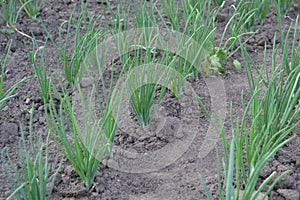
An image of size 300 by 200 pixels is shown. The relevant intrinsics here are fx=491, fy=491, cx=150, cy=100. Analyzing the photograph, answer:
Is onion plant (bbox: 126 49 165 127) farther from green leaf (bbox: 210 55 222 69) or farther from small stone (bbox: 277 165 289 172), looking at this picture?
small stone (bbox: 277 165 289 172)

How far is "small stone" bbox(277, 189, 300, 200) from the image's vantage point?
2006 mm

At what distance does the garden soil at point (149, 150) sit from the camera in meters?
2.09

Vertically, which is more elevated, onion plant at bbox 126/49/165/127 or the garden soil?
onion plant at bbox 126/49/165/127

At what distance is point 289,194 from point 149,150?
676 millimetres

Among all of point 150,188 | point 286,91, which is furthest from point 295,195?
point 150,188

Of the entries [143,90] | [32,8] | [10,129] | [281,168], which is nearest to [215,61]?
[143,90]

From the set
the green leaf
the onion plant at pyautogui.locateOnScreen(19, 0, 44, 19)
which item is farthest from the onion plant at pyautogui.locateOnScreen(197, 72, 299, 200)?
the onion plant at pyautogui.locateOnScreen(19, 0, 44, 19)

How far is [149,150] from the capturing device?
2338mm

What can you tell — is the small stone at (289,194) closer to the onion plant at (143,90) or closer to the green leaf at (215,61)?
the onion plant at (143,90)

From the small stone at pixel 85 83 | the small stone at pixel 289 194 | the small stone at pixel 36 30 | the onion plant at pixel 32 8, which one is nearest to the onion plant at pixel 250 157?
the small stone at pixel 289 194

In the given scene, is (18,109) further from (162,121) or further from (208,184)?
(208,184)

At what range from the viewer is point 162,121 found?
8.14 ft

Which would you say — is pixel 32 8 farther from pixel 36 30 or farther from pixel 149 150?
pixel 149 150

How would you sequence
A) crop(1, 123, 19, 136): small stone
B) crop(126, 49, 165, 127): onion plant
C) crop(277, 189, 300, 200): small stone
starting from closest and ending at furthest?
crop(277, 189, 300, 200): small stone → crop(126, 49, 165, 127): onion plant → crop(1, 123, 19, 136): small stone
